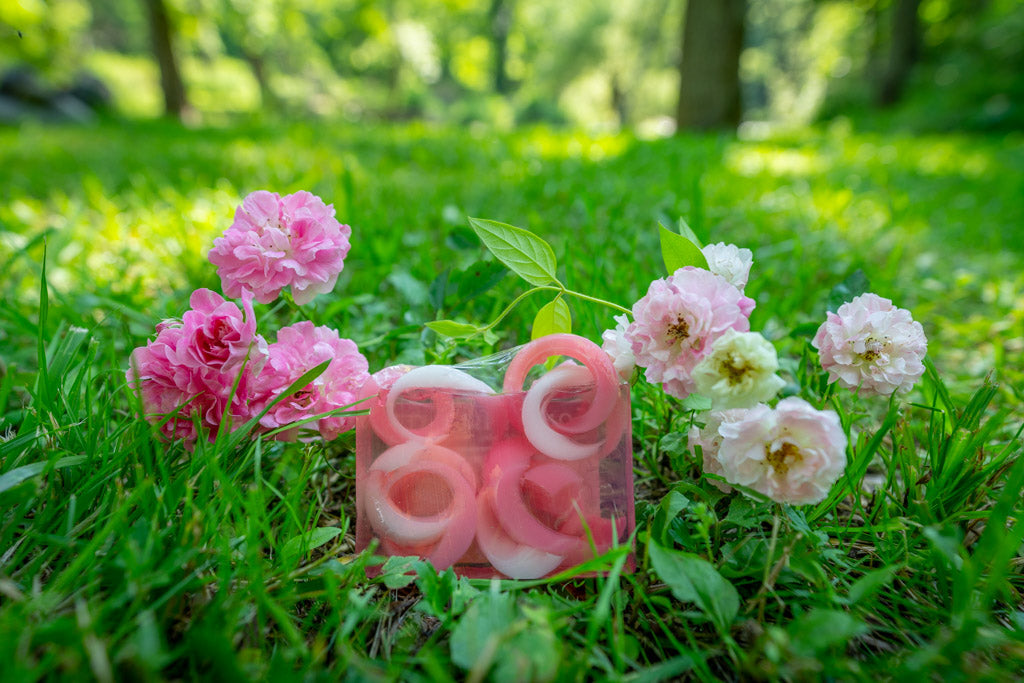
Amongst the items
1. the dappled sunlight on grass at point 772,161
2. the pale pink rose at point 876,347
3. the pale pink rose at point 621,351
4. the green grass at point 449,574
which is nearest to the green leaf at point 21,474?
the green grass at point 449,574

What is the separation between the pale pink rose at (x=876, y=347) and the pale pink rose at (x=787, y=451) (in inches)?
8.1

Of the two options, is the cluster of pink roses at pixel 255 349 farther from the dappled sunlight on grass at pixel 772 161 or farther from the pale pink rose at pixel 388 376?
the dappled sunlight on grass at pixel 772 161

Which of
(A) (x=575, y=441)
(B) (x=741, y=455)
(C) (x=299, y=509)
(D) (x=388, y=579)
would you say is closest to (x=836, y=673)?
(B) (x=741, y=455)

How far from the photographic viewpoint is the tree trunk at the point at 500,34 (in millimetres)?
25688

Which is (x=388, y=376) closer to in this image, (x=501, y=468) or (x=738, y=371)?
(x=501, y=468)

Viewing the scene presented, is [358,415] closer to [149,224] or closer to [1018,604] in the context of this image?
[1018,604]

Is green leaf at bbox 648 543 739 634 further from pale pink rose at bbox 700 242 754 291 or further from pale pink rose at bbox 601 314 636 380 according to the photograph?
pale pink rose at bbox 700 242 754 291

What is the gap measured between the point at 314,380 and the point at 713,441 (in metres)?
0.66

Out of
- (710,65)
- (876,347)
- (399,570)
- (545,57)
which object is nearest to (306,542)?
(399,570)

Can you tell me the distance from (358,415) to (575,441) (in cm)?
35

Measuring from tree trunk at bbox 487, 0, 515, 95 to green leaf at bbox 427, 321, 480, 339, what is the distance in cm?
2686

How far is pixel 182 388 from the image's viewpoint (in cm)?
95

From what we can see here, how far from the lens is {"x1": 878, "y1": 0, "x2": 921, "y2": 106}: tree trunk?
37.9 ft

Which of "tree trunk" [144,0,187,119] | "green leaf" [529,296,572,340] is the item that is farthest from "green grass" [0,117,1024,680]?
"tree trunk" [144,0,187,119]
